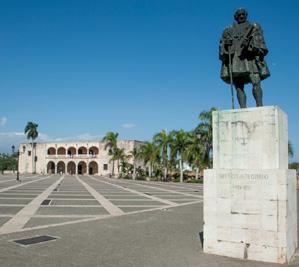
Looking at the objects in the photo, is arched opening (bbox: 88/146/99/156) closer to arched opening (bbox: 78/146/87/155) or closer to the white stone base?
arched opening (bbox: 78/146/87/155)

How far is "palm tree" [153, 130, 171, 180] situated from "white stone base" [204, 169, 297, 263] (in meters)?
36.2

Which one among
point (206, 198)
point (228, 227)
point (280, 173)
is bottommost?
point (228, 227)

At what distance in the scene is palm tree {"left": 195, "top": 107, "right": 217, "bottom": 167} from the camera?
1403 inches

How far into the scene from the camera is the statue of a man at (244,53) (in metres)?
6.27

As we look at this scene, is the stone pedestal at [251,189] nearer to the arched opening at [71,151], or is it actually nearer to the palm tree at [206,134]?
the palm tree at [206,134]

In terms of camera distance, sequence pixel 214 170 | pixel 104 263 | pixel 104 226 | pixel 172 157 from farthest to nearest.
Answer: pixel 172 157
pixel 104 226
pixel 214 170
pixel 104 263

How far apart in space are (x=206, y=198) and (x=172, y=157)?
117 feet

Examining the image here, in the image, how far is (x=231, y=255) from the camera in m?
5.81

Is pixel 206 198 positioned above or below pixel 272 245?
above

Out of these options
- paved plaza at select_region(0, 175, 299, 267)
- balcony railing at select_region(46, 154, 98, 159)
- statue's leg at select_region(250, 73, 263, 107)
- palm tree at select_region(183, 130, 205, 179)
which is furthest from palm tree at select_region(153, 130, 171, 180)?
statue's leg at select_region(250, 73, 263, 107)

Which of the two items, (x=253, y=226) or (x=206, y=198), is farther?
(x=206, y=198)

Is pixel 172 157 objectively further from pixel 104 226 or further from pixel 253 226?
pixel 253 226

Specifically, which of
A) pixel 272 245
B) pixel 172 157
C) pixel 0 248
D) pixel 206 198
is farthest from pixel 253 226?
pixel 172 157

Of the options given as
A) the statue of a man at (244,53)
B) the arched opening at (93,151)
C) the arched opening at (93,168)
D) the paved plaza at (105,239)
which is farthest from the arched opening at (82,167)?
the statue of a man at (244,53)
